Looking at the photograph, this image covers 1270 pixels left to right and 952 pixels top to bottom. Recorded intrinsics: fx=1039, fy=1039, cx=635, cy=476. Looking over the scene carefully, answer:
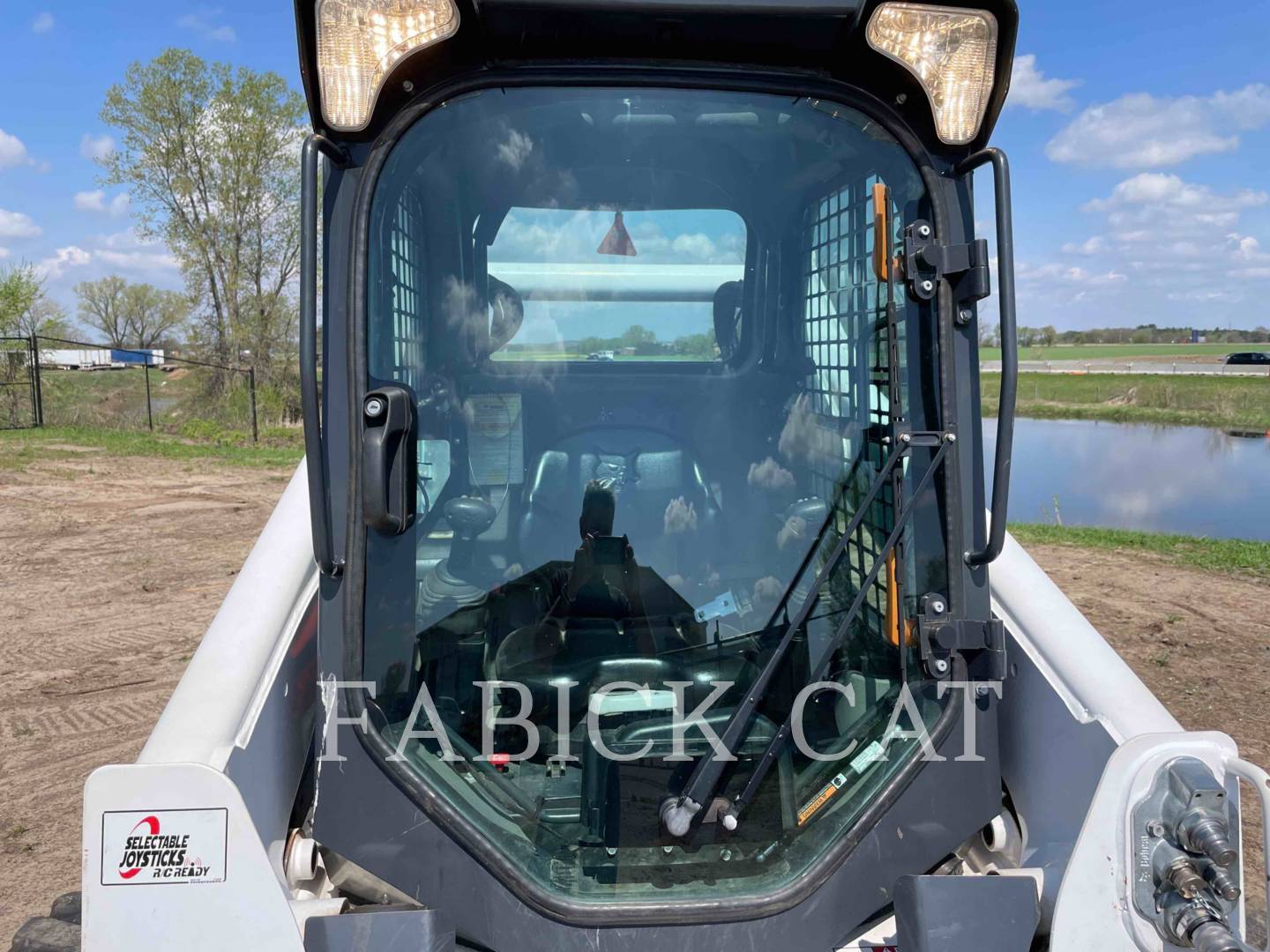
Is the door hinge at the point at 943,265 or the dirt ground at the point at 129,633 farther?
the dirt ground at the point at 129,633

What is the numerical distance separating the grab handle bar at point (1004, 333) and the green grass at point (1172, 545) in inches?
332

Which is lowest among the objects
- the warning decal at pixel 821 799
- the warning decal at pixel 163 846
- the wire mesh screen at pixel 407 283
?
the warning decal at pixel 821 799

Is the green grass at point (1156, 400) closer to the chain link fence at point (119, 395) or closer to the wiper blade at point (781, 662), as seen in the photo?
the chain link fence at point (119, 395)

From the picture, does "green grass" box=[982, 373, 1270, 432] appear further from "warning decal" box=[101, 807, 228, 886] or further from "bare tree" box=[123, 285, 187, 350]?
"bare tree" box=[123, 285, 187, 350]

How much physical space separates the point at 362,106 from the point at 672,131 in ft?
1.91

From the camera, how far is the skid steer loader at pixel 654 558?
1812mm

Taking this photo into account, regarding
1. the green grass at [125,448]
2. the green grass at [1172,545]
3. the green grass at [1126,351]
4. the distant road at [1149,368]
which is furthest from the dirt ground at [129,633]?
the green grass at [1126,351]

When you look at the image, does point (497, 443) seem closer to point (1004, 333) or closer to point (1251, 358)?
point (1004, 333)

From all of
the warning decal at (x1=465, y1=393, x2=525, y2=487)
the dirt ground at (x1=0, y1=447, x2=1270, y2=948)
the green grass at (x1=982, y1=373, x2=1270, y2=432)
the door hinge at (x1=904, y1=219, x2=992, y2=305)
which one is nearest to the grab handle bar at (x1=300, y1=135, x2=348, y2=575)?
the warning decal at (x1=465, y1=393, x2=525, y2=487)

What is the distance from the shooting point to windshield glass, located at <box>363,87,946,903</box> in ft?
6.57

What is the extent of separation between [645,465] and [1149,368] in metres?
65.5

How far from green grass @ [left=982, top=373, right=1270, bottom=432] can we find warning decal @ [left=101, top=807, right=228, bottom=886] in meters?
23.0

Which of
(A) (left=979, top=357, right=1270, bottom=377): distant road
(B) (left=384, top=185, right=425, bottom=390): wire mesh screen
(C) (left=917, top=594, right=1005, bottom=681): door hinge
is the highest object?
(A) (left=979, top=357, right=1270, bottom=377): distant road

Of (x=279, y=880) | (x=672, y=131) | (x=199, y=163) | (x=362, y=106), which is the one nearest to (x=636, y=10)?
(x=672, y=131)
